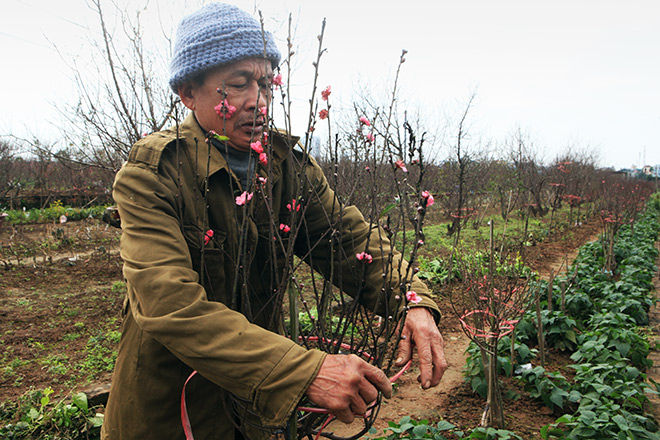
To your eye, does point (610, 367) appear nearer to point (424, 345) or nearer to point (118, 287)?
point (424, 345)

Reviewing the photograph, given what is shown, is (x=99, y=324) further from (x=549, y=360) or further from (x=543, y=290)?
(x=543, y=290)

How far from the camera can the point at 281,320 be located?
1.38 m

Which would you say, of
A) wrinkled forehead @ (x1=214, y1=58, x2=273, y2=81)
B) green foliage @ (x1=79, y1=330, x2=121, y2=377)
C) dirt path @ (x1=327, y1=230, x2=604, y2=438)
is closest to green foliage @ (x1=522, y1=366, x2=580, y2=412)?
dirt path @ (x1=327, y1=230, x2=604, y2=438)

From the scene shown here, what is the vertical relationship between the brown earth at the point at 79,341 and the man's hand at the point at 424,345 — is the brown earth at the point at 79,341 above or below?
below

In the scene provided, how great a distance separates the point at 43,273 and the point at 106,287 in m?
1.65

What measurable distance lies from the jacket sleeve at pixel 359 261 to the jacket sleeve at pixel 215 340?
16.7 inches

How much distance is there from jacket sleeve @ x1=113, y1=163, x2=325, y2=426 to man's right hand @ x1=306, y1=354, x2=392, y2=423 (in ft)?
0.08

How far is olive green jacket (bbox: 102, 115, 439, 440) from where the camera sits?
0.95m

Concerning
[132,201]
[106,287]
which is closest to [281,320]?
[132,201]

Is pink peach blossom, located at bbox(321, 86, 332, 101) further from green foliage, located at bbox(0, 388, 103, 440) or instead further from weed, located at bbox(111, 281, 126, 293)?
weed, located at bbox(111, 281, 126, 293)

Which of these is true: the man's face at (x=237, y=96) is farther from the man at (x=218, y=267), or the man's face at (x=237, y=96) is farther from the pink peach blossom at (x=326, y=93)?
the pink peach blossom at (x=326, y=93)

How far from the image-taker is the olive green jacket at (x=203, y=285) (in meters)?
0.95

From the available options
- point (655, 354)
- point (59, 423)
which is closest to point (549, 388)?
point (655, 354)

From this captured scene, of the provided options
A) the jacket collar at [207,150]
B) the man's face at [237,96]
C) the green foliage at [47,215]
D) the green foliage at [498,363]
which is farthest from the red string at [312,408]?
the green foliage at [47,215]
